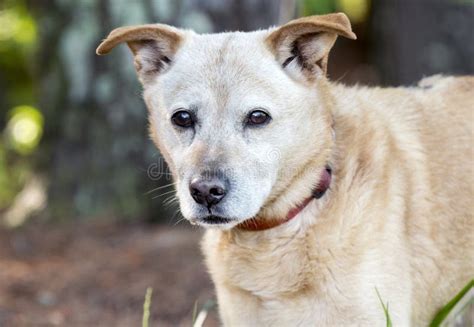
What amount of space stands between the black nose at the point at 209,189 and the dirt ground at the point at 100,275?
1861 mm

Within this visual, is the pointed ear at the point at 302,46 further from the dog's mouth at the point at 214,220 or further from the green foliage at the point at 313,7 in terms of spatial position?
the green foliage at the point at 313,7

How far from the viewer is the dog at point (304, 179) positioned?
3.35m

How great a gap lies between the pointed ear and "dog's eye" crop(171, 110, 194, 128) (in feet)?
1.52

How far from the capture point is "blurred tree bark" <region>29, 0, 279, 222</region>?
617 centimetres

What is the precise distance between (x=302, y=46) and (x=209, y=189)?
770mm

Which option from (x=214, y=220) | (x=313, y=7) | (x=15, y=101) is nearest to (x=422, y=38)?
(x=313, y=7)

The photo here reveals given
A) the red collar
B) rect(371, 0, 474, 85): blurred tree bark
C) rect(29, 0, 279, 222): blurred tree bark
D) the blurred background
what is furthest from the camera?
rect(371, 0, 474, 85): blurred tree bark

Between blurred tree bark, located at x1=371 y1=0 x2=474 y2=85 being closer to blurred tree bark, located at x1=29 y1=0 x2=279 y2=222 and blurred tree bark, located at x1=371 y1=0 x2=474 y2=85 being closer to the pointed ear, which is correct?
blurred tree bark, located at x1=29 y1=0 x2=279 y2=222

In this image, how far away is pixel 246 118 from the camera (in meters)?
3.42

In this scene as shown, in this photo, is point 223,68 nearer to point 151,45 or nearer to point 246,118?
point 246,118

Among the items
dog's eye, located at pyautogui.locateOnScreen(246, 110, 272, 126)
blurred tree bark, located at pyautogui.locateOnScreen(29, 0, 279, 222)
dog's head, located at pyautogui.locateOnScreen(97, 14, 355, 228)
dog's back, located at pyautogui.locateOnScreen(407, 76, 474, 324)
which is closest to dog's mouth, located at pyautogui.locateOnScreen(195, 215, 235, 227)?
dog's head, located at pyautogui.locateOnScreen(97, 14, 355, 228)

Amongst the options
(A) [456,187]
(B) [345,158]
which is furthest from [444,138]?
(B) [345,158]

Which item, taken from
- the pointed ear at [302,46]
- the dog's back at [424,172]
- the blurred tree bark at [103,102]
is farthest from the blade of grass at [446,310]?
the blurred tree bark at [103,102]

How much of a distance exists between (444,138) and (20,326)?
2.68 metres
